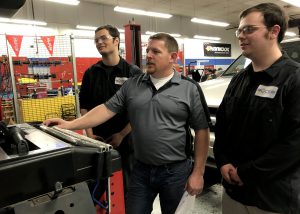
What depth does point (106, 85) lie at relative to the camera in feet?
7.53

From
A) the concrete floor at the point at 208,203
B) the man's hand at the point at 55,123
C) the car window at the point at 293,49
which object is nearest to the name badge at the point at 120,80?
the man's hand at the point at 55,123

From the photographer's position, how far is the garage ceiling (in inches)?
427

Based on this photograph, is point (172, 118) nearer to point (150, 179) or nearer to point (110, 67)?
point (150, 179)

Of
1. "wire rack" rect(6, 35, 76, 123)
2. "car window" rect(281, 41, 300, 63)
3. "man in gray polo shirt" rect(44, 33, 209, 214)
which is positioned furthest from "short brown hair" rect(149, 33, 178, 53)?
"wire rack" rect(6, 35, 76, 123)

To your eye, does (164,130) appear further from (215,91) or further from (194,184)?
(215,91)

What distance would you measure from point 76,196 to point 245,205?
3.39 feet

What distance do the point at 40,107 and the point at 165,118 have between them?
4.06m

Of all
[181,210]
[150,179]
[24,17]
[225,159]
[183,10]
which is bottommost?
[181,210]

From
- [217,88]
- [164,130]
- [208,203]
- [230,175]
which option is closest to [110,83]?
[164,130]

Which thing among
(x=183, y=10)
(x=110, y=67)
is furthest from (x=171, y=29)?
(x=110, y=67)

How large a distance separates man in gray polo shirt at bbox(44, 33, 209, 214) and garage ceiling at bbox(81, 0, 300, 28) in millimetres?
9346

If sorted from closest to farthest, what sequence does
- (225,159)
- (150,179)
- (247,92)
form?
(247,92)
(225,159)
(150,179)

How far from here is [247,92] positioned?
1483 millimetres

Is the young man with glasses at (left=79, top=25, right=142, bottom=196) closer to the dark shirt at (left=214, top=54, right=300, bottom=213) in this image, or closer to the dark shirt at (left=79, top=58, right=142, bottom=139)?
the dark shirt at (left=79, top=58, right=142, bottom=139)
